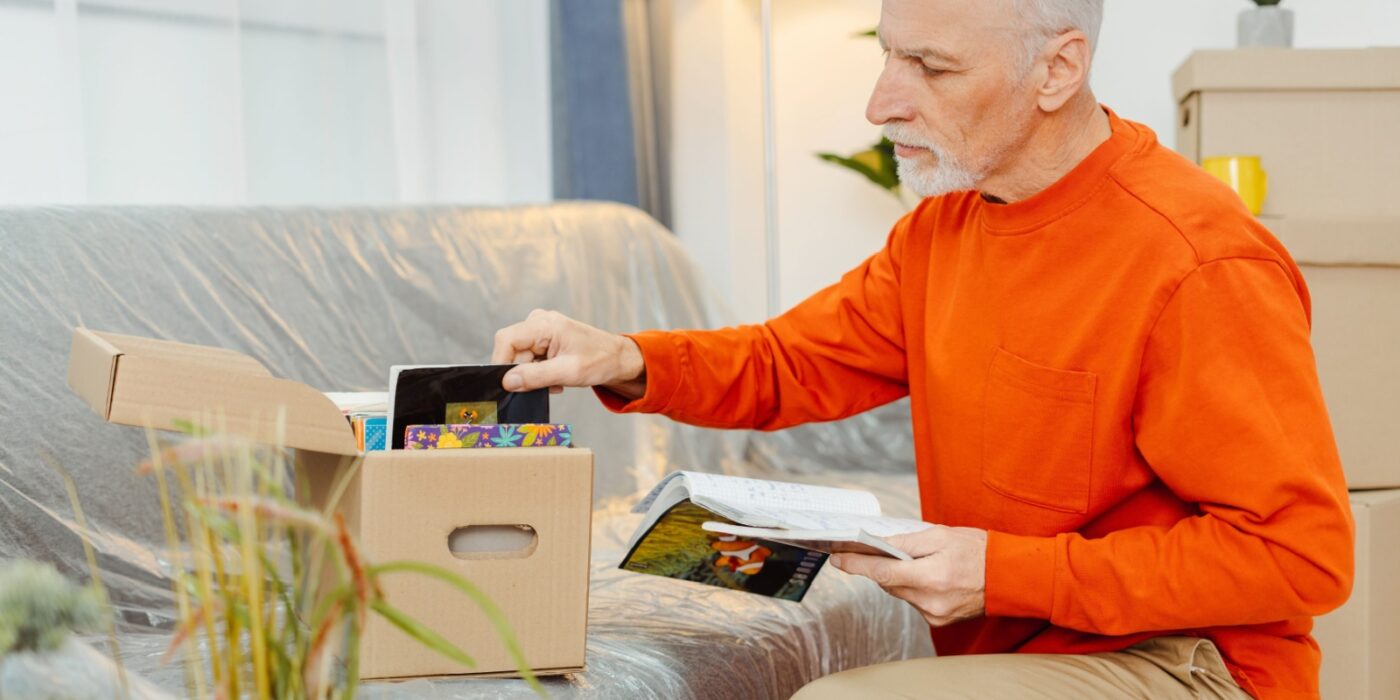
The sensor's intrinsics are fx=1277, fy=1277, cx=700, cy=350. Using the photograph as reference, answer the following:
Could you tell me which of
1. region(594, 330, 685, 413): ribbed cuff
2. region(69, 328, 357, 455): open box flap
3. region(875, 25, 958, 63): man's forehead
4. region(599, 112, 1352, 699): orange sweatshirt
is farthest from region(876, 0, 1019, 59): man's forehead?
region(69, 328, 357, 455): open box flap

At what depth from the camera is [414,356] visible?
1971 millimetres

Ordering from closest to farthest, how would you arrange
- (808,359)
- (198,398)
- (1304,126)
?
(198,398)
(808,359)
(1304,126)

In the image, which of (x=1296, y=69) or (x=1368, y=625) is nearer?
(x=1368, y=625)

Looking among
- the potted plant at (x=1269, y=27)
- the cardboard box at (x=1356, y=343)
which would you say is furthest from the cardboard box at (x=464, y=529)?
the potted plant at (x=1269, y=27)

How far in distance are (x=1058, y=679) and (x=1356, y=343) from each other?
1079mm

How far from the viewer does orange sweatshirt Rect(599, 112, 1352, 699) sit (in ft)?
3.50

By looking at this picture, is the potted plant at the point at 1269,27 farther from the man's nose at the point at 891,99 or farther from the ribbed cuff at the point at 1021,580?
the ribbed cuff at the point at 1021,580

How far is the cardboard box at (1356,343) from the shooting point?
74.9 inches

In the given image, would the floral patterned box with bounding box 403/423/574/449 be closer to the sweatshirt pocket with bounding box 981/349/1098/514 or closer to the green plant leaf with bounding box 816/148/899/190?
the sweatshirt pocket with bounding box 981/349/1098/514

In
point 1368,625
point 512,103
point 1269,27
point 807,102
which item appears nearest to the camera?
point 1368,625

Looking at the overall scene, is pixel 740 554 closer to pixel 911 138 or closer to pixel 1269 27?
pixel 911 138

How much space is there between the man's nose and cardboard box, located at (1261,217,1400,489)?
2.97 feet

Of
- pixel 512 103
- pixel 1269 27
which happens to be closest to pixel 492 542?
pixel 512 103

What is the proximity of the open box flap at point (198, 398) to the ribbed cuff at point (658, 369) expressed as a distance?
0.38 meters
